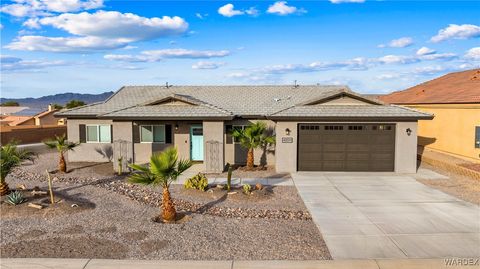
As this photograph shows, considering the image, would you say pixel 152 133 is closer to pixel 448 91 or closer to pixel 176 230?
pixel 176 230

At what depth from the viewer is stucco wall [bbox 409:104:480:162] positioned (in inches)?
813

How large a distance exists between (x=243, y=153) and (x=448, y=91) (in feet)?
50.4

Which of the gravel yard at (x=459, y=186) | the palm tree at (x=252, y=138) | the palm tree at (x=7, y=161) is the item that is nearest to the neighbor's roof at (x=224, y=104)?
the palm tree at (x=252, y=138)

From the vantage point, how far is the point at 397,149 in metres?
19.2

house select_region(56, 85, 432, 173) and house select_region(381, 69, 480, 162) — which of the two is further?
house select_region(381, 69, 480, 162)

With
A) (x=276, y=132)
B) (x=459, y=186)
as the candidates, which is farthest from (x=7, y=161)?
(x=459, y=186)

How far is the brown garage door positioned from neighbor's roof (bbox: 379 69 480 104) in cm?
591

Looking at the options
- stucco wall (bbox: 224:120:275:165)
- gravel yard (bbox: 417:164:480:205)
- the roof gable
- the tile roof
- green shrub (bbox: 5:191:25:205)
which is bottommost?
gravel yard (bbox: 417:164:480:205)

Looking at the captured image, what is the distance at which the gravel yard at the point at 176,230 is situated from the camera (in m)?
9.01

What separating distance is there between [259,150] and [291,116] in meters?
3.38

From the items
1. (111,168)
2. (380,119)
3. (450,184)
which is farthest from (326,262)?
(111,168)

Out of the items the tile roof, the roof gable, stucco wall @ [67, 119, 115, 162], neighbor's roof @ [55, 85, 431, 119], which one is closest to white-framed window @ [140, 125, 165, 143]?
neighbor's roof @ [55, 85, 431, 119]

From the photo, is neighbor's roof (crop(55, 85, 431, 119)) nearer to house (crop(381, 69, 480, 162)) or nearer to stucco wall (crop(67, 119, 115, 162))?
Answer: stucco wall (crop(67, 119, 115, 162))

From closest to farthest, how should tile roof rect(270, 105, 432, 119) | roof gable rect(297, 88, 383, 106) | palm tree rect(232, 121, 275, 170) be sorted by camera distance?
tile roof rect(270, 105, 432, 119), palm tree rect(232, 121, 275, 170), roof gable rect(297, 88, 383, 106)
